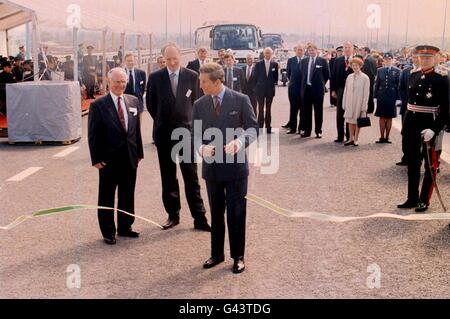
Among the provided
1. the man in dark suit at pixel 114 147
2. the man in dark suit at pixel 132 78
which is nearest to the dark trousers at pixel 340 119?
the man in dark suit at pixel 132 78

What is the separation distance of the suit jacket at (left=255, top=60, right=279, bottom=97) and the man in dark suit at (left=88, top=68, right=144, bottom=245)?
8382mm

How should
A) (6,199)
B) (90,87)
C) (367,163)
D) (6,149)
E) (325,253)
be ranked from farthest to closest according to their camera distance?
(90,87) → (6,149) → (367,163) → (6,199) → (325,253)

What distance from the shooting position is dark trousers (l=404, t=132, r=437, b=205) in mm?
7457

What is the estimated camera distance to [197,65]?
44.3 ft

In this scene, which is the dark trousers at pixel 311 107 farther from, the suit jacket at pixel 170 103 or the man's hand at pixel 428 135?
the suit jacket at pixel 170 103

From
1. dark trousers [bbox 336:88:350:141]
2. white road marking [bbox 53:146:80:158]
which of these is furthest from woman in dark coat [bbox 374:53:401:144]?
white road marking [bbox 53:146:80:158]

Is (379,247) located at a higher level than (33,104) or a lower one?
lower

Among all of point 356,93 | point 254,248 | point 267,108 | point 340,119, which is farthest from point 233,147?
point 267,108

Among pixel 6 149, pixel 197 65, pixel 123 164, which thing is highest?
pixel 197 65

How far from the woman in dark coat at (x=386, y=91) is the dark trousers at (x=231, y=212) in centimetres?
780
